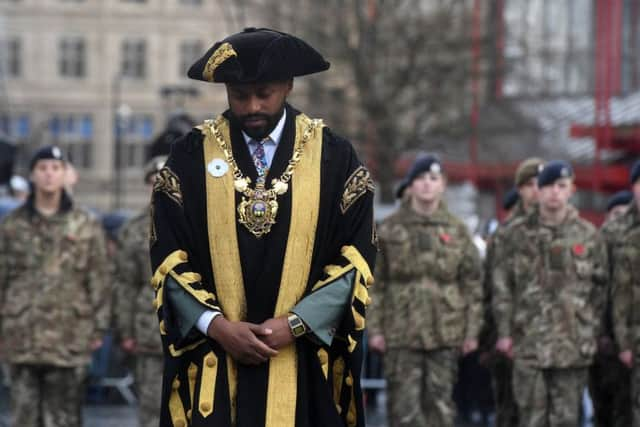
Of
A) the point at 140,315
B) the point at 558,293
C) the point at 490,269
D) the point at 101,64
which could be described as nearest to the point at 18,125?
the point at 101,64

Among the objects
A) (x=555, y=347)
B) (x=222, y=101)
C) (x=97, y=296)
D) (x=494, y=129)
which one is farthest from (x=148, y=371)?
(x=222, y=101)

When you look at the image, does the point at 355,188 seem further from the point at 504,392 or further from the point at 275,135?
the point at 504,392

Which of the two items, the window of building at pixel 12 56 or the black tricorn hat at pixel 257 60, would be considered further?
the window of building at pixel 12 56

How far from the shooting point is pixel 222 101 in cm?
7069

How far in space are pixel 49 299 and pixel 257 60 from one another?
17.4 ft

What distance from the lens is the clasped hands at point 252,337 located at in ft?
21.1

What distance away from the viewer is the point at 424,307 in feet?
38.3

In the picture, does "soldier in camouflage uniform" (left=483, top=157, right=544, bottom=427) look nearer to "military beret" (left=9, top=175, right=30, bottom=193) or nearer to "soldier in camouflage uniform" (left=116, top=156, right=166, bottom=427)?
"soldier in camouflage uniform" (left=116, top=156, right=166, bottom=427)

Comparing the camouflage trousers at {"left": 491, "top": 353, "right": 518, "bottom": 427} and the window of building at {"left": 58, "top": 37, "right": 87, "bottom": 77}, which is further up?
the window of building at {"left": 58, "top": 37, "right": 87, "bottom": 77}

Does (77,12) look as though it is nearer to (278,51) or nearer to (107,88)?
(107,88)

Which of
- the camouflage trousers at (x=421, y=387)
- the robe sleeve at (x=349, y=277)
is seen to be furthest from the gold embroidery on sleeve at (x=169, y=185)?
the camouflage trousers at (x=421, y=387)

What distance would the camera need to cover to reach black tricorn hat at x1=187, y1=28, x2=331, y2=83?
6527mm

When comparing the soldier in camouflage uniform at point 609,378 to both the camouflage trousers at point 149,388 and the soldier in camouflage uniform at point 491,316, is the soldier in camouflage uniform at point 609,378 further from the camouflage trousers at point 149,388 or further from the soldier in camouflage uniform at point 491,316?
the camouflage trousers at point 149,388

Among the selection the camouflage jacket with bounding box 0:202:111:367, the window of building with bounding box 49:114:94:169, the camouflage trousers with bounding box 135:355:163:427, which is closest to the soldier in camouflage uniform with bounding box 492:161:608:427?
the camouflage trousers with bounding box 135:355:163:427
